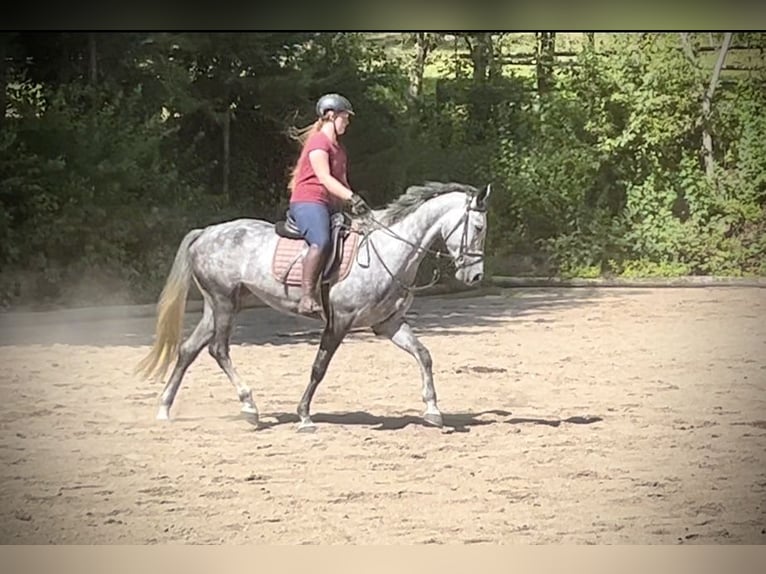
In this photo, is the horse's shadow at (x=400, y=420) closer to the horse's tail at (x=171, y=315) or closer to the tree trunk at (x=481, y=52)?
the horse's tail at (x=171, y=315)

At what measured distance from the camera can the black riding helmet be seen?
4482 millimetres

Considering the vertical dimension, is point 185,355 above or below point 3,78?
below

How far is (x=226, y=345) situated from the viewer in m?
4.53

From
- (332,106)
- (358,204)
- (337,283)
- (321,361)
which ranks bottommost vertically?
(321,361)

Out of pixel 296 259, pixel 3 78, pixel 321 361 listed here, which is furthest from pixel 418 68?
pixel 3 78

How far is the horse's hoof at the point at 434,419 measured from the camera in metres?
4.51

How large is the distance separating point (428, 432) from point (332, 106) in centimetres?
116

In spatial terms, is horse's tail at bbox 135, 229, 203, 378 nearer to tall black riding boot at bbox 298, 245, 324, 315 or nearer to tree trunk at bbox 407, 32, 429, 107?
tall black riding boot at bbox 298, 245, 324, 315

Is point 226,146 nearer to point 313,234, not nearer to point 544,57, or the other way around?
point 313,234

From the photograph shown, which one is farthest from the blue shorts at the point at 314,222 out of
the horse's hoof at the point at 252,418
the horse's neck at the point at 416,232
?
the horse's hoof at the point at 252,418

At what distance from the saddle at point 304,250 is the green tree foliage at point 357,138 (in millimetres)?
88

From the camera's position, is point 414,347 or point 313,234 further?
point 414,347

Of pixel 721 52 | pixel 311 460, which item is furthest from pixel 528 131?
pixel 311 460

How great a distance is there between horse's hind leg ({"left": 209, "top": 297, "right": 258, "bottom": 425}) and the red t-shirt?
441 millimetres
